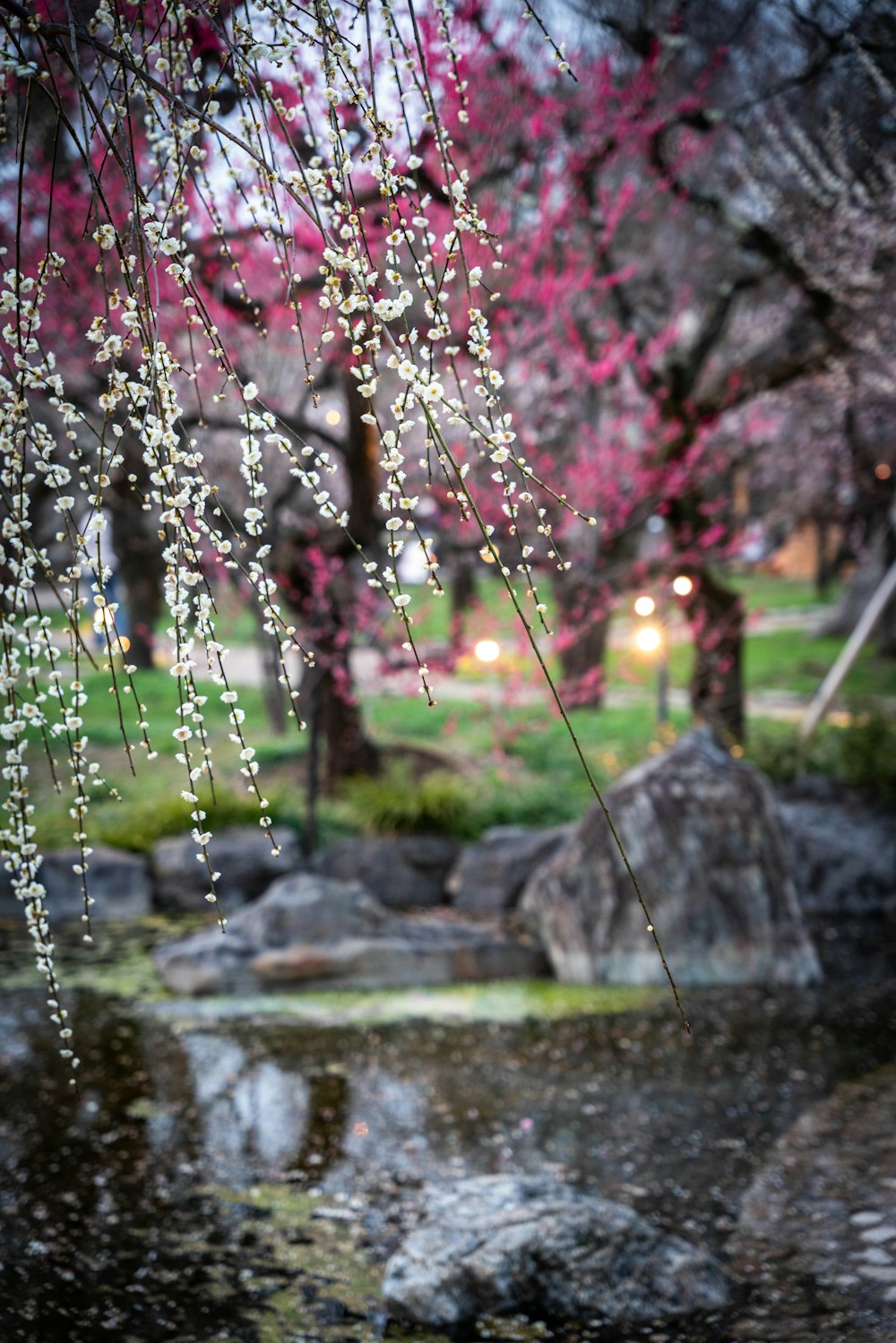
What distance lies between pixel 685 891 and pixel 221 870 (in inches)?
133

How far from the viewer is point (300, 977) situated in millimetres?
6180

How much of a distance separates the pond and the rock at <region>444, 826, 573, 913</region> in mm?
1742

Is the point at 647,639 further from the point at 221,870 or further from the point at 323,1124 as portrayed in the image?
the point at 323,1124

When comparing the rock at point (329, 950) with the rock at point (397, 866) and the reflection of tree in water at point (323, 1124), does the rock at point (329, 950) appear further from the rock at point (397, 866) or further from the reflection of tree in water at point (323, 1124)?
the rock at point (397, 866)

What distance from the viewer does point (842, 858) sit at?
26.3 ft

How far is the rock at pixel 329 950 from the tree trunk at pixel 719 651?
3.90 metres

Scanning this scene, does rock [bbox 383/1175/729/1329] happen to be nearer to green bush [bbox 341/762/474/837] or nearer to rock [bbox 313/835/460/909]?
rock [bbox 313/835/460/909]

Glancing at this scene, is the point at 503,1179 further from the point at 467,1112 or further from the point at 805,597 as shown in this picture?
the point at 805,597

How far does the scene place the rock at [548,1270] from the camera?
10.0 feet

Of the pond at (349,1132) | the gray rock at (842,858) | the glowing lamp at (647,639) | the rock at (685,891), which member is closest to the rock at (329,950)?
the pond at (349,1132)

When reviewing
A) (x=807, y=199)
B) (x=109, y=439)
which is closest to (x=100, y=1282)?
(x=807, y=199)

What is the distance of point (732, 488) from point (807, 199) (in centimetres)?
1186

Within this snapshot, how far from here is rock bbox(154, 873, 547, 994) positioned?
612cm

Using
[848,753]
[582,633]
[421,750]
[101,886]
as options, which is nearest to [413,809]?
[421,750]
